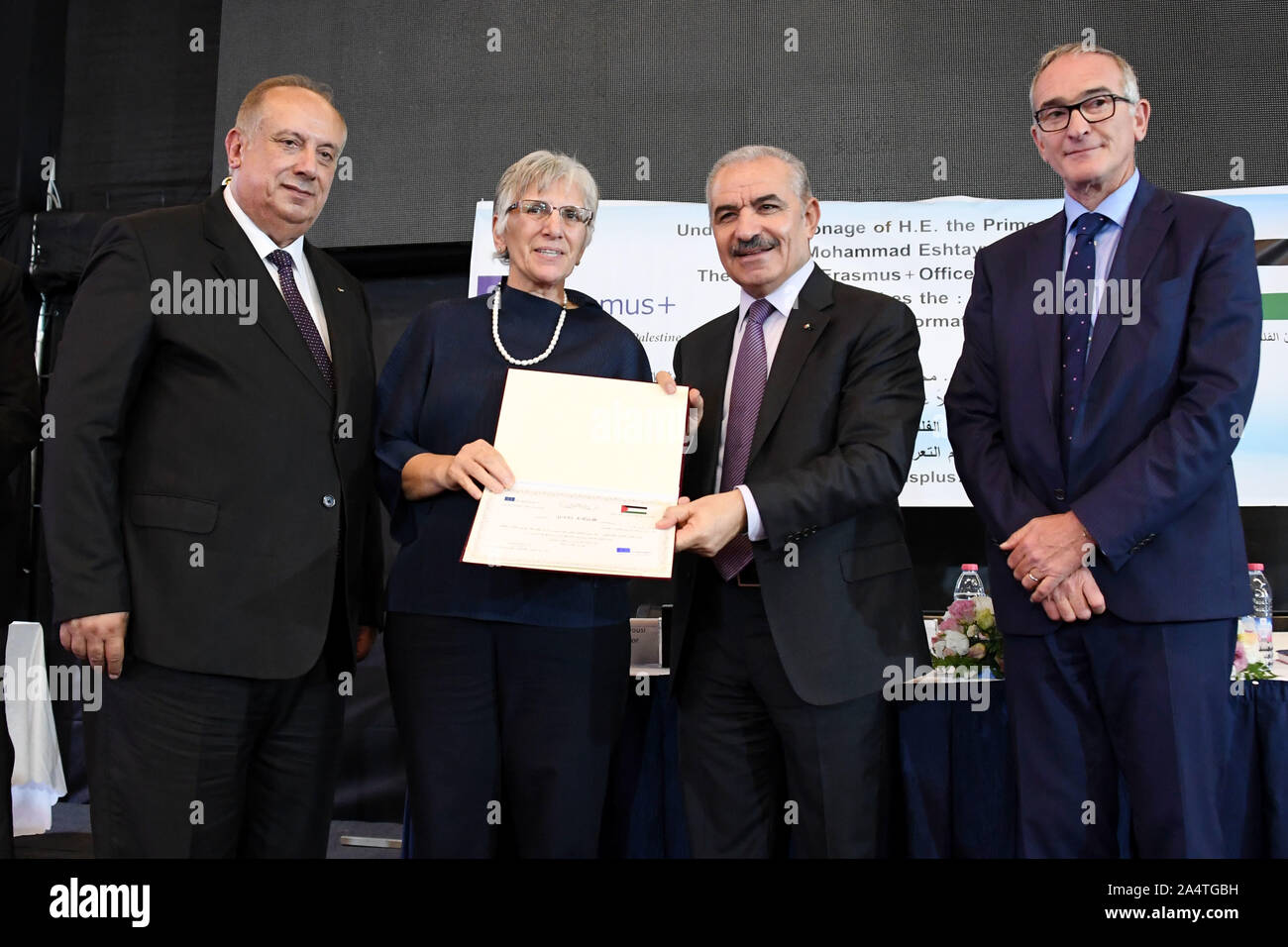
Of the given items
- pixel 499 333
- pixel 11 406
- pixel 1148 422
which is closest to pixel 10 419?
pixel 11 406

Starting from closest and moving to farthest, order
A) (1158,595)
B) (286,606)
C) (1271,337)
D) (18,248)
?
(1158,595)
(286,606)
(1271,337)
(18,248)

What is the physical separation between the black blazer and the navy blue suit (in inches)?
89.4

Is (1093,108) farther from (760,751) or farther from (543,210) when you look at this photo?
(760,751)

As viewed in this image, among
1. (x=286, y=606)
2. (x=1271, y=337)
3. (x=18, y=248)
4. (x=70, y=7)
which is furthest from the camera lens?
→ (x=70, y=7)

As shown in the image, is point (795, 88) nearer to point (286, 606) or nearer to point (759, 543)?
point (759, 543)

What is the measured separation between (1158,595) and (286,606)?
1808 millimetres

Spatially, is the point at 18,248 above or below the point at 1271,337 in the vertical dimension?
above

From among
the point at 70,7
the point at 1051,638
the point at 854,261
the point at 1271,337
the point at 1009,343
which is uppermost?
the point at 70,7

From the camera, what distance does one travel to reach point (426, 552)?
2.28 m

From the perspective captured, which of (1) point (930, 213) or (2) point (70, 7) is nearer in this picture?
(1) point (930, 213)

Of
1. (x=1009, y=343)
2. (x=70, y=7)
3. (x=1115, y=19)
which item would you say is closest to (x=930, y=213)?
(x=1115, y=19)

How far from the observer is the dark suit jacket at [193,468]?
2.07 meters

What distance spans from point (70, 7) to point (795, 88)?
168 inches

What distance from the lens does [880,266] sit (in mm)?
4641
